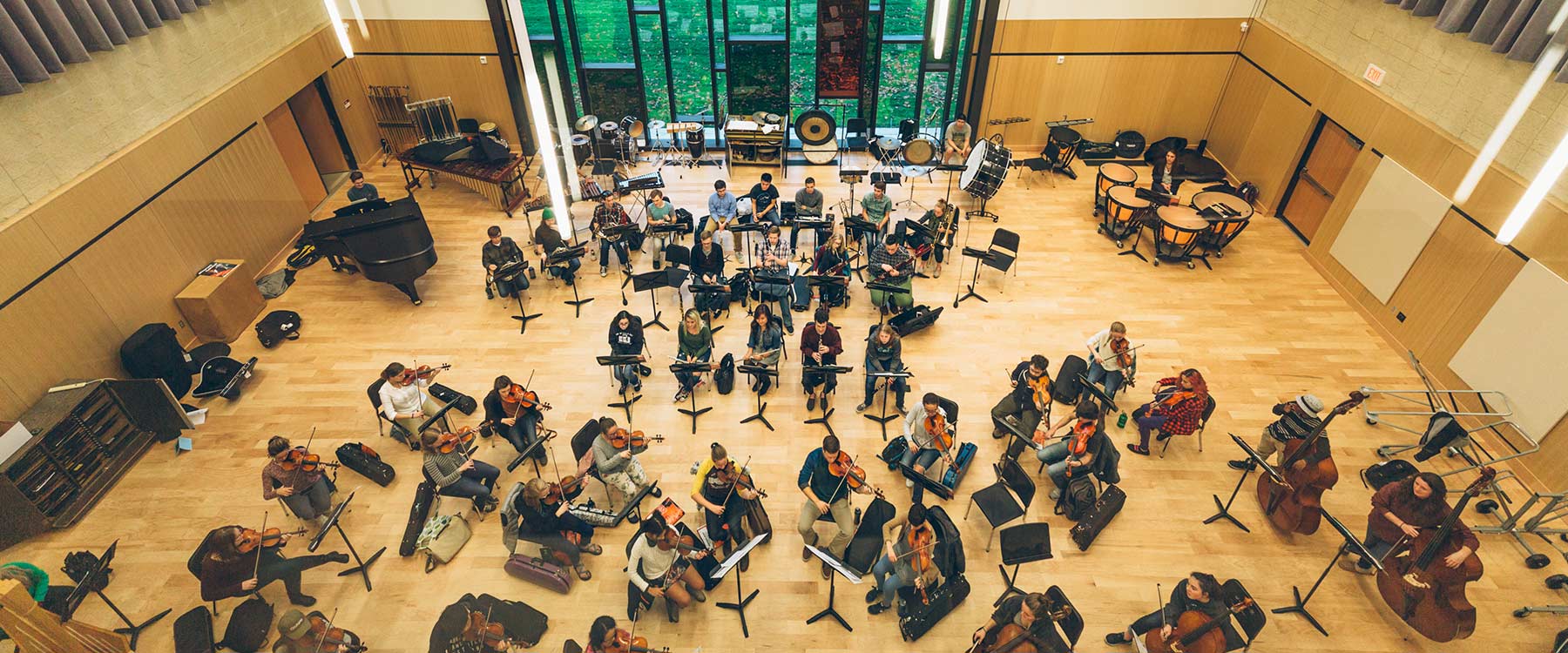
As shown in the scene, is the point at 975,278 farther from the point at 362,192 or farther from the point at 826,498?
the point at 362,192

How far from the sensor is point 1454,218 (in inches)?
348

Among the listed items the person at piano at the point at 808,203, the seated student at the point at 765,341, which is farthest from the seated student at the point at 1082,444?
the person at piano at the point at 808,203

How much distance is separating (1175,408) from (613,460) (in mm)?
6018

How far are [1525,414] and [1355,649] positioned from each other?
3876 millimetres

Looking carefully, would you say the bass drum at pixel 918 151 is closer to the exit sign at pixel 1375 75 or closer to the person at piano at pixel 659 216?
the person at piano at pixel 659 216

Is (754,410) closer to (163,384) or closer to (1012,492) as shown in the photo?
(1012,492)

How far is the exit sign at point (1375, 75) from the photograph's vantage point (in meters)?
10.1

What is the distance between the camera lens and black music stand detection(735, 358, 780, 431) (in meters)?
7.95

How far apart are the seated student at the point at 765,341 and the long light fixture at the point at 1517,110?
28.2ft

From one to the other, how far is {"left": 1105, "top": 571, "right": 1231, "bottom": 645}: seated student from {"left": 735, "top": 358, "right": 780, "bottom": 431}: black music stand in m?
4.16

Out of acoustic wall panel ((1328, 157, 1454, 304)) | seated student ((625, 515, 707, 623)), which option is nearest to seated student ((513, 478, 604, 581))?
seated student ((625, 515, 707, 623))

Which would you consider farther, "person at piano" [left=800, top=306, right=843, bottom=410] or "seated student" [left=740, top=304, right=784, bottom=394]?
"seated student" [left=740, top=304, right=784, bottom=394]

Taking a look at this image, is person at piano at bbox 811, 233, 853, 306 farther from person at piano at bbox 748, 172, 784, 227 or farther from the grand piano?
the grand piano

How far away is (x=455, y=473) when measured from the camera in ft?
23.9
